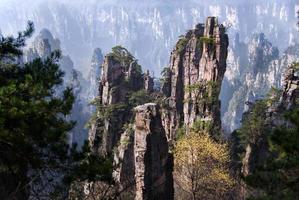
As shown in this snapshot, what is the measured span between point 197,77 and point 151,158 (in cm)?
3090

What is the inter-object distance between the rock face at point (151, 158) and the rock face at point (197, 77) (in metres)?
18.9

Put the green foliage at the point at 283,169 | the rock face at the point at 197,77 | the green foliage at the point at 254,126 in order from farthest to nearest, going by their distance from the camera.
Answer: the rock face at the point at 197,77
the green foliage at the point at 254,126
the green foliage at the point at 283,169

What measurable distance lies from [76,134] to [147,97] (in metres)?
84.4

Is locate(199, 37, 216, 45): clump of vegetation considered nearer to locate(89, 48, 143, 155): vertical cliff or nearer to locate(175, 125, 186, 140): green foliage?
locate(175, 125, 186, 140): green foliage

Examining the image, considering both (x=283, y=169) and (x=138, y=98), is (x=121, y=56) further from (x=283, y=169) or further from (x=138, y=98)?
(x=283, y=169)

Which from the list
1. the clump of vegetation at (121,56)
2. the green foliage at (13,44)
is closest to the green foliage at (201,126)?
the clump of vegetation at (121,56)

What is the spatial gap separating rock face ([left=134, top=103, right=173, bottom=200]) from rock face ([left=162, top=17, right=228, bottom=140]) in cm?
1894

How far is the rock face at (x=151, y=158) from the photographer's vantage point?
4466 centimetres

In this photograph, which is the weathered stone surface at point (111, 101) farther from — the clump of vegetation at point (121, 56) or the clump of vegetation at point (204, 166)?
the clump of vegetation at point (204, 166)

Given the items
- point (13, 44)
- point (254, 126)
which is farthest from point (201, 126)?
point (13, 44)

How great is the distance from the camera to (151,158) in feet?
148

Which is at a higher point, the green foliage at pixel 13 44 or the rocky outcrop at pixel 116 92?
the rocky outcrop at pixel 116 92

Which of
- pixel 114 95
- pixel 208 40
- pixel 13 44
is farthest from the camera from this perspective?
pixel 114 95

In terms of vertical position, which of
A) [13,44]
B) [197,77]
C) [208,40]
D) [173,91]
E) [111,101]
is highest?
[208,40]
